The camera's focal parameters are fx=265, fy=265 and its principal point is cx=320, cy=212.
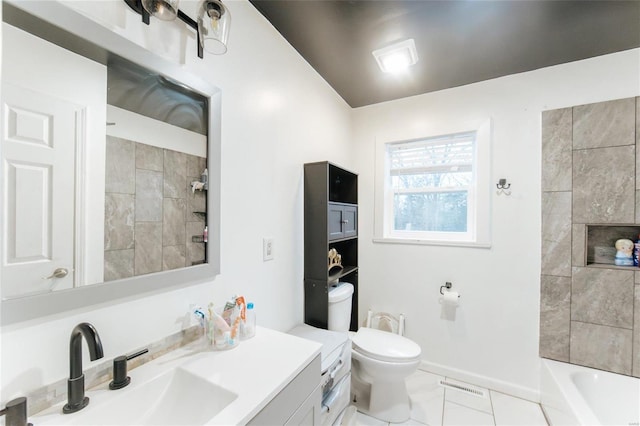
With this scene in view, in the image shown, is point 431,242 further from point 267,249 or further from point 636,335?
point 267,249

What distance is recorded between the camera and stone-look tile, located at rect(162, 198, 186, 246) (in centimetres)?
100

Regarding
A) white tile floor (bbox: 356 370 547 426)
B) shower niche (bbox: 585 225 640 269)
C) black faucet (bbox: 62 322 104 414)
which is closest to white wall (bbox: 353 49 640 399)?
white tile floor (bbox: 356 370 547 426)

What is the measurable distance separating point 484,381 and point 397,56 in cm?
243

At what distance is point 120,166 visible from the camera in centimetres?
86

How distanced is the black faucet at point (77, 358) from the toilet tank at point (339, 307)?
4.12 feet

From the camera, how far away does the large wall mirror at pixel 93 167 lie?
653 mm

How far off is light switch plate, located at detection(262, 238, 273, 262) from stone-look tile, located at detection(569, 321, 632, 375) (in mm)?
2082

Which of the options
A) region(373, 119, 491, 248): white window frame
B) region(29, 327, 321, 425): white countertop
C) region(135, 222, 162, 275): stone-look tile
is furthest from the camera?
region(373, 119, 491, 248): white window frame

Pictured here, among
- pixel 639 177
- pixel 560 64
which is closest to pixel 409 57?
pixel 560 64

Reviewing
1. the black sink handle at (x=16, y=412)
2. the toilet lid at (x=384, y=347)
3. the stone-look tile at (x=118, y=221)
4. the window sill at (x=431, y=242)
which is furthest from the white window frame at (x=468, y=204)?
the black sink handle at (x=16, y=412)

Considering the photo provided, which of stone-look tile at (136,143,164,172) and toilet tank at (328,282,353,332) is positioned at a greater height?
stone-look tile at (136,143,164,172)

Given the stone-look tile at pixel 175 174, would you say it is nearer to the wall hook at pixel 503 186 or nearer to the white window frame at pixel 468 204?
the white window frame at pixel 468 204

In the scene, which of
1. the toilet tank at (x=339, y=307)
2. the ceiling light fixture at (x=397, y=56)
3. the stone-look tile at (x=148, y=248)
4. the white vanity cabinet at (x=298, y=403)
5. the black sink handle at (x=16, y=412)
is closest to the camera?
the black sink handle at (x=16, y=412)

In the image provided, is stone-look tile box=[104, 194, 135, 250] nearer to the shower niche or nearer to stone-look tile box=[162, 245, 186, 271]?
stone-look tile box=[162, 245, 186, 271]
